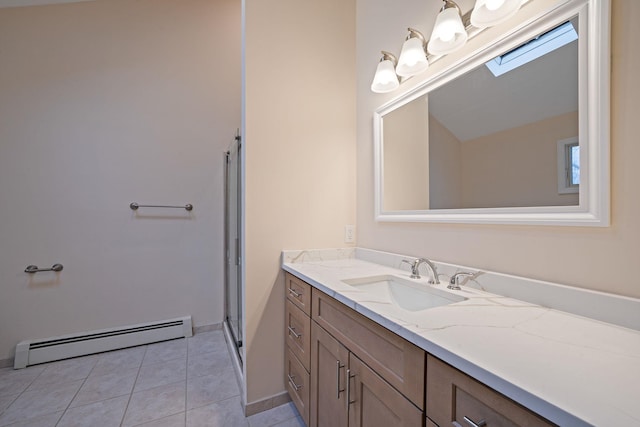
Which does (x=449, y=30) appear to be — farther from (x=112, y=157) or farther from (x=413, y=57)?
(x=112, y=157)

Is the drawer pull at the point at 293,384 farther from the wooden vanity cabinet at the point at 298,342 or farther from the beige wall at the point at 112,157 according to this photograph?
the beige wall at the point at 112,157

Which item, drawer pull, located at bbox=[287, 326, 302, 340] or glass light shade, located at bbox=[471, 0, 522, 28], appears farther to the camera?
drawer pull, located at bbox=[287, 326, 302, 340]

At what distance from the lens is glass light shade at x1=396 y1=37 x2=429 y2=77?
1216 millimetres

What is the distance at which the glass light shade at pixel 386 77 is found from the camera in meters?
1.39

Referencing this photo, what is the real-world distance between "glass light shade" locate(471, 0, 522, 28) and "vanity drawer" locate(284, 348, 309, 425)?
1642 mm

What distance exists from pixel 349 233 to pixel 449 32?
118 centimetres

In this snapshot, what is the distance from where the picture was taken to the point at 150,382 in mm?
1742

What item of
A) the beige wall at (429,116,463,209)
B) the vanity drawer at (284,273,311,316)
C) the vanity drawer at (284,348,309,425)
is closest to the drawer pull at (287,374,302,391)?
the vanity drawer at (284,348,309,425)

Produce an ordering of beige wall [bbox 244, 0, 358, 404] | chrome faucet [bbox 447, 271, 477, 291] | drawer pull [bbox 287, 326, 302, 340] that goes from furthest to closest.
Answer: beige wall [bbox 244, 0, 358, 404] → drawer pull [bbox 287, 326, 302, 340] → chrome faucet [bbox 447, 271, 477, 291]

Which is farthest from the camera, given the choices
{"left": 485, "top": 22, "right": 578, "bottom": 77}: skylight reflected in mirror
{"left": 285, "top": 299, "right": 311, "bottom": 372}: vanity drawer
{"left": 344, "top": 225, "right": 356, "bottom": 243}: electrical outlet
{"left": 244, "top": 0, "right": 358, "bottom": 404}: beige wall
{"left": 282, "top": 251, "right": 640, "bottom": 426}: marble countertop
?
{"left": 344, "top": 225, "right": 356, "bottom": 243}: electrical outlet

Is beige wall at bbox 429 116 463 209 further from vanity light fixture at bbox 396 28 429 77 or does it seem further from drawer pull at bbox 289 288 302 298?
drawer pull at bbox 289 288 302 298

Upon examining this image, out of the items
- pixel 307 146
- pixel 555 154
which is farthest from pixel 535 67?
pixel 307 146

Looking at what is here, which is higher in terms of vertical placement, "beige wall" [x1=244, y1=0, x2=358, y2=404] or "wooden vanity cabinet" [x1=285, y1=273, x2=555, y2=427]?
"beige wall" [x1=244, y1=0, x2=358, y2=404]

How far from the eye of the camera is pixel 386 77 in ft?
4.59
